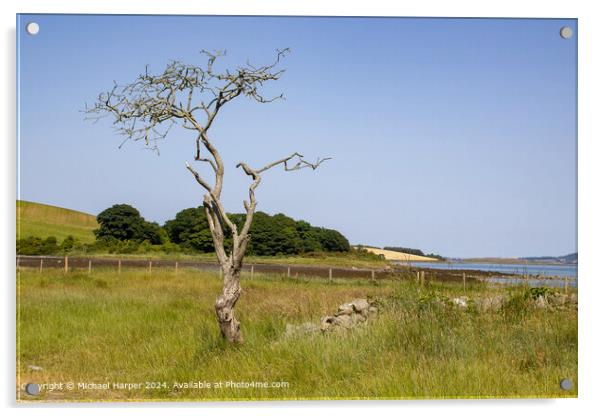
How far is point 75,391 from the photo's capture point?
677 centimetres

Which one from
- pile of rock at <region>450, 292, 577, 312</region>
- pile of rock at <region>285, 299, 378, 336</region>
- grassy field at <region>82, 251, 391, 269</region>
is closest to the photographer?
pile of rock at <region>450, 292, 577, 312</region>

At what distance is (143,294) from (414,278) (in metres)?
4.42

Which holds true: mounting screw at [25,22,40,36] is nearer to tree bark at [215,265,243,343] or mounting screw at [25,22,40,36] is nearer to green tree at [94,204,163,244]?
green tree at [94,204,163,244]

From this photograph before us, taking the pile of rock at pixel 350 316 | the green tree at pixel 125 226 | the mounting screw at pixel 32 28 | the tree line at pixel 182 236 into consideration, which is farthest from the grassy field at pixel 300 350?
the mounting screw at pixel 32 28

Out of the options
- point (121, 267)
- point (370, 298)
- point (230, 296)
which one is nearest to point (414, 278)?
point (370, 298)

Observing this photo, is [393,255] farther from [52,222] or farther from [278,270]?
[52,222]

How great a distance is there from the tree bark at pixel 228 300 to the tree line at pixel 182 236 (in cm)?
88

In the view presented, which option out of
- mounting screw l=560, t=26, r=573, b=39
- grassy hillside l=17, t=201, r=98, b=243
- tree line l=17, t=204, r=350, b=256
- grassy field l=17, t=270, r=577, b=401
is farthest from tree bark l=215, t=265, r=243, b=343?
mounting screw l=560, t=26, r=573, b=39

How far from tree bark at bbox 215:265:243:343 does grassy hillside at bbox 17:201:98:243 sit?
209 cm

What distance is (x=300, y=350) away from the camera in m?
7.08

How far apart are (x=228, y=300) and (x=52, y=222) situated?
2429 mm

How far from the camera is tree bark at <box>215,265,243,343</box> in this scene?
7.38 metres

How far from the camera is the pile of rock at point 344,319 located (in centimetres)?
795

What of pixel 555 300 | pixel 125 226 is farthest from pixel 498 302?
pixel 125 226
